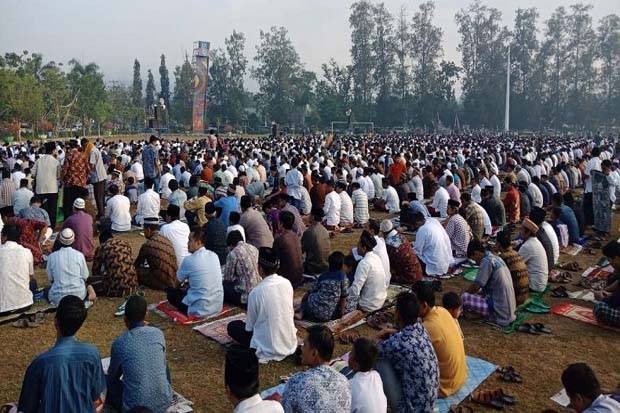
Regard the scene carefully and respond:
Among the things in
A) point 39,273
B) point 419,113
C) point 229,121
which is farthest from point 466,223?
point 229,121

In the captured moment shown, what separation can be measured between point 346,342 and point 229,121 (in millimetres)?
56988

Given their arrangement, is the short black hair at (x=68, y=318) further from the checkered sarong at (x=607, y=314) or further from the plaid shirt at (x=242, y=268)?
the checkered sarong at (x=607, y=314)

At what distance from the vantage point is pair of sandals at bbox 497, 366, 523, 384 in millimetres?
4758

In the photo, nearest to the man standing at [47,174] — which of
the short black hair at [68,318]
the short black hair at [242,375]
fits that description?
the short black hair at [68,318]

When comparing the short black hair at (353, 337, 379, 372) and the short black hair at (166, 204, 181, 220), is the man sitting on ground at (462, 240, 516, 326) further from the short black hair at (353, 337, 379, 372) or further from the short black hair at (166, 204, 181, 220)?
the short black hair at (166, 204, 181, 220)

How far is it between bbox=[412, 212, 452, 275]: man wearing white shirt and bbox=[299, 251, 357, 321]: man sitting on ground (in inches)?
88.0

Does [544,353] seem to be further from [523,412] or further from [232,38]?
[232,38]

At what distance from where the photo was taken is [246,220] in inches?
305

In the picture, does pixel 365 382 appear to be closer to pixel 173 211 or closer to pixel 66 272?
pixel 66 272

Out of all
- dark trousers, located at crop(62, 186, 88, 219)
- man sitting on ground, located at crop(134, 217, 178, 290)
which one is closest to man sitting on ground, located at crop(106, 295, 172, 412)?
man sitting on ground, located at crop(134, 217, 178, 290)

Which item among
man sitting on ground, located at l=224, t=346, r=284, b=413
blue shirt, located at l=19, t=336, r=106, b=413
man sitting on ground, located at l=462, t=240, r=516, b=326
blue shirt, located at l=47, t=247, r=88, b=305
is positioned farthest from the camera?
man sitting on ground, located at l=462, t=240, r=516, b=326

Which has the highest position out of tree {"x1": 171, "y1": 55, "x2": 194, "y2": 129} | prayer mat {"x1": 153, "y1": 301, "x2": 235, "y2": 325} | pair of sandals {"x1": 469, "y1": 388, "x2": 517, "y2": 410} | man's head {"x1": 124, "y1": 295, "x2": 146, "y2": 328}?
tree {"x1": 171, "y1": 55, "x2": 194, "y2": 129}

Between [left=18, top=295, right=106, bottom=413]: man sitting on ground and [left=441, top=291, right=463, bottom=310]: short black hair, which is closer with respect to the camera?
[left=18, top=295, right=106, bottom=413]: man sitting on ground

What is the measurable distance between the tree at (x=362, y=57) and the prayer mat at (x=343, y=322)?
51.7 meters
